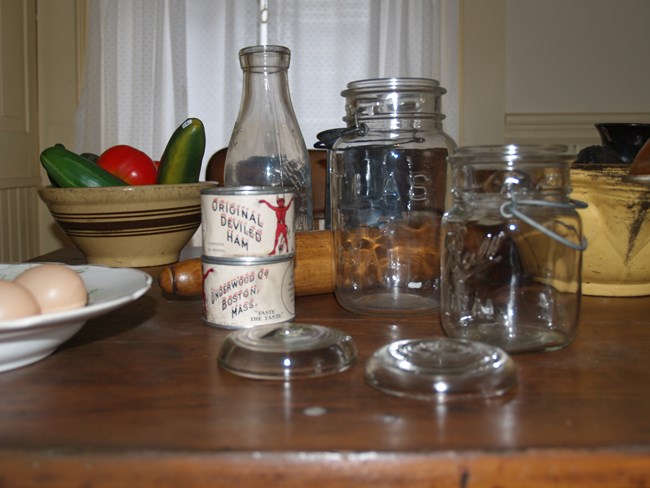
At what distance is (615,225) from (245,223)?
39 centimetres

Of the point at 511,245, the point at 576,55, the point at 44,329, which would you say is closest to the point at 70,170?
the point at 44,329

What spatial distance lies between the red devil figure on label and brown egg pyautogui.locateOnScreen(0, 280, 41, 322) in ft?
0.63

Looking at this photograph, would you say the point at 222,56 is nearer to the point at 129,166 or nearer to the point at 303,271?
the point at 129,166

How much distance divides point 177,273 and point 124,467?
0.38 m

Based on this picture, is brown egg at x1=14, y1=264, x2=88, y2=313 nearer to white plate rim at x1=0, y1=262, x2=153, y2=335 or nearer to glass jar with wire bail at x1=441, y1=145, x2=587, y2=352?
white plate rim at x1=0, y1=262, x2=153, y2=335

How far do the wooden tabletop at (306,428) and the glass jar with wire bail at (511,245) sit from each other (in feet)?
0.18

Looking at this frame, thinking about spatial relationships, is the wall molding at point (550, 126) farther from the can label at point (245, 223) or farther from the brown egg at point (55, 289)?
the brown egg at point (55, 289)

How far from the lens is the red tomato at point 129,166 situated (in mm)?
983

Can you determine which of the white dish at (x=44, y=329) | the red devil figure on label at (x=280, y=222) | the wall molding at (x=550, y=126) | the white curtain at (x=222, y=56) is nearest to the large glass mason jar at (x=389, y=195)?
the red devil figure on label at (x=280, y=222)

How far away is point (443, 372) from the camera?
40 centimetres

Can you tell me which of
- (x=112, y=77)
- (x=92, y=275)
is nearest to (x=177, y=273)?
(x=92, y=275)

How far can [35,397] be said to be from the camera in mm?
398

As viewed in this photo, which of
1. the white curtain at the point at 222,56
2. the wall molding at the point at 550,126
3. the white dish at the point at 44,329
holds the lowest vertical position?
the white dish at the point at 44,329

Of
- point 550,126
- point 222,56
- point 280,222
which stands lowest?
point 280,222
